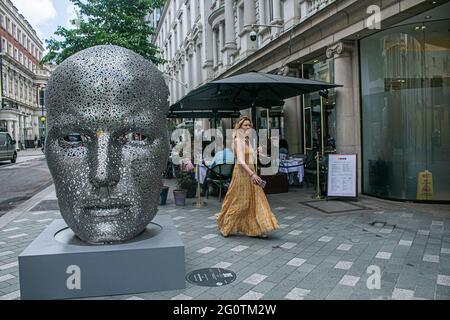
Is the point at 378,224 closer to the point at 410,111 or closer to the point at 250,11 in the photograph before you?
the point at 410,111

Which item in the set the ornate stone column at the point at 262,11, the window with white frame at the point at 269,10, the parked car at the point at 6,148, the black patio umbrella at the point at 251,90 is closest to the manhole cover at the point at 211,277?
the black patio umbrella at the point at 251,90

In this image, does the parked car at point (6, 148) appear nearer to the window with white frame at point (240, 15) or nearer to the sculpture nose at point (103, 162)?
the window with white frame at point (240, 15)

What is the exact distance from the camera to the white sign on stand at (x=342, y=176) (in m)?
9.12

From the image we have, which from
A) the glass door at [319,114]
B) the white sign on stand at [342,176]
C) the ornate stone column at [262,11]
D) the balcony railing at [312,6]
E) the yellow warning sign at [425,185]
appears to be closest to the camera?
the yellow warning sign at [425,185]

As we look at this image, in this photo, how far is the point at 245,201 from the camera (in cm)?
589

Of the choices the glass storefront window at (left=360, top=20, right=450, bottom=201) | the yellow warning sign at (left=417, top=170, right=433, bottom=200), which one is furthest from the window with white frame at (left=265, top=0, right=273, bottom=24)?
the yellow warning sign at (left=417, top=170, right=433, bottom=200)

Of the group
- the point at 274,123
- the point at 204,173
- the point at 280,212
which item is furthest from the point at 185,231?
the point at 274,123

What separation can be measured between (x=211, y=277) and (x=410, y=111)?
6954 millimetres

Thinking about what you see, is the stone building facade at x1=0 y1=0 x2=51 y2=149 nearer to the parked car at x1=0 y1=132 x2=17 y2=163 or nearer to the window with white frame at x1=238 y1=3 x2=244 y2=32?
the parked car at x1=0 y1=132 x2=17 y2=163

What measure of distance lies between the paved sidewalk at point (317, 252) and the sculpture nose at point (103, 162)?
1167 millimetres

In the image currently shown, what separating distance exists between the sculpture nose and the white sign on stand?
256 inches

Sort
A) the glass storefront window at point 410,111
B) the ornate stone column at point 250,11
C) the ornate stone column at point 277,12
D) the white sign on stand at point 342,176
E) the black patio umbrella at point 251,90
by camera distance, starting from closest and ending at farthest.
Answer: the black patio umbrella at point 251,90
the glass storefront window at point 410,111
the white sign on stand at point 342,176
the ornate stone column at point 277,12
the ornate stone column at point 250,11

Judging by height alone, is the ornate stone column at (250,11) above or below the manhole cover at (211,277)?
above

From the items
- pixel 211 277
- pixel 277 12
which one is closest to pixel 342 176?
pixel 211 277
